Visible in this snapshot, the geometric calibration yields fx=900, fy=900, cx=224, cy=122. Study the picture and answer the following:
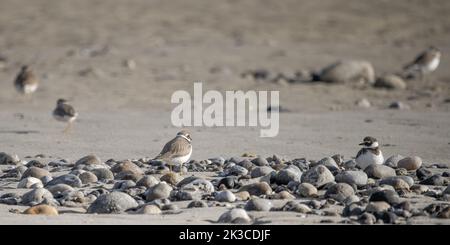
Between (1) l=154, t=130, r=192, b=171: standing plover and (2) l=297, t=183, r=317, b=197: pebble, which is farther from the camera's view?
(1) l=154, t=130, r=192, b=171: standing plover

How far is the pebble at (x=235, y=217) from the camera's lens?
7000mm

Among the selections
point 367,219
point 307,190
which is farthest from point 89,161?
point 367,219

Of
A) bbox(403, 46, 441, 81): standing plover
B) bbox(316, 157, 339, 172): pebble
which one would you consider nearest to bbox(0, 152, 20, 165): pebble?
bbox(316, 157, 339, 172): pebble

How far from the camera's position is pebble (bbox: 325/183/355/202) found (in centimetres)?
784

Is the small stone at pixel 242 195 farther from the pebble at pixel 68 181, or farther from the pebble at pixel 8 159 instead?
the pebble at pixel 8 159

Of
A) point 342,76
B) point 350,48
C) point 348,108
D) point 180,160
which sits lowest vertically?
point 180,160

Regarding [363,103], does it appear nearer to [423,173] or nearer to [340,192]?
[423,173]

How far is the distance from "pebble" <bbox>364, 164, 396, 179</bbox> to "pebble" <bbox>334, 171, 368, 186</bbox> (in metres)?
0.43

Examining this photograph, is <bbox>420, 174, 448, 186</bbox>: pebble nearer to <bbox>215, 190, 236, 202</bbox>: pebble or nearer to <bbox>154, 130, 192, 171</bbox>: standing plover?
<bbox>215, 190, 236, 202</bbox>: pebble

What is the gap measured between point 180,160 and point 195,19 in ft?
58.5

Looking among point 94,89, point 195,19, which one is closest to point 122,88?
point 94,89

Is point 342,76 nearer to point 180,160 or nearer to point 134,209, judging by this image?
point 180,160

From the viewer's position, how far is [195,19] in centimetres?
2675
